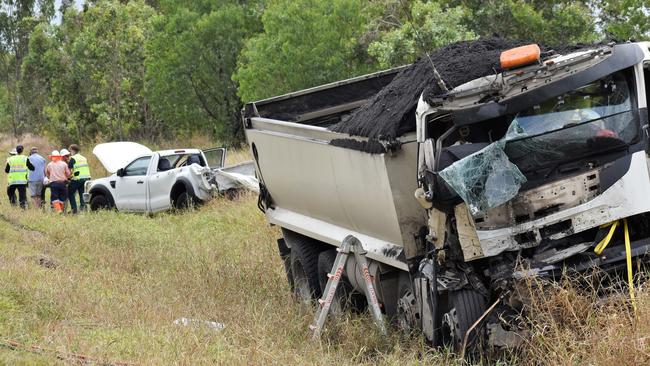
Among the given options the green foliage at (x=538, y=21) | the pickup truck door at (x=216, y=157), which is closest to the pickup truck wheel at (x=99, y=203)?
the pickup truck door at (x=216, y=157)

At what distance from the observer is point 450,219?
6852 millimetres

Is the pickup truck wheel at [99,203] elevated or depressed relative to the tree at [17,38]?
depressed

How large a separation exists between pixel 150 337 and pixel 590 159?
12.1 ft

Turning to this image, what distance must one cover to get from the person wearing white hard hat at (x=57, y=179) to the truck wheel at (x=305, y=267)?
1147 centimetres

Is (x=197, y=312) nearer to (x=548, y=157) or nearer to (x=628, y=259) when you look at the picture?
(x=548, y=157)

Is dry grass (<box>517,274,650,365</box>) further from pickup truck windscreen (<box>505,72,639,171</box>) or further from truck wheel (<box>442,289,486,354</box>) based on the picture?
pickup truck windscreen (<box>505,72,639,171</box>)

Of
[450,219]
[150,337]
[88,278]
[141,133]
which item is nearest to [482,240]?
[450,219]

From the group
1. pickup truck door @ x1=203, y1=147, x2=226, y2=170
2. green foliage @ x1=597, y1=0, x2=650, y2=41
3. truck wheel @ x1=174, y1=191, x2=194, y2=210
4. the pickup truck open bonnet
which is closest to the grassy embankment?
truck wheel @ x1=174, y1=191, x2=194, y2=210

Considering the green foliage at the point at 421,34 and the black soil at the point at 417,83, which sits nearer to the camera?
the black soil at the point at 417,83

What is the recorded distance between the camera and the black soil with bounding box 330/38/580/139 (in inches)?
279

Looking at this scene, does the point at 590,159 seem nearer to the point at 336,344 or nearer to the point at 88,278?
the point at 336,344

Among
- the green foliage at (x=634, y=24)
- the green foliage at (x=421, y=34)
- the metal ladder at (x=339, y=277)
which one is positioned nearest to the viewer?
the metal ladder at (x=339, y=277)

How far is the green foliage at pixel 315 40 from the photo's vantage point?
23.8m

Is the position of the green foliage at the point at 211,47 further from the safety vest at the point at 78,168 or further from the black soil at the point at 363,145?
the safety vest at the point at 78,168
